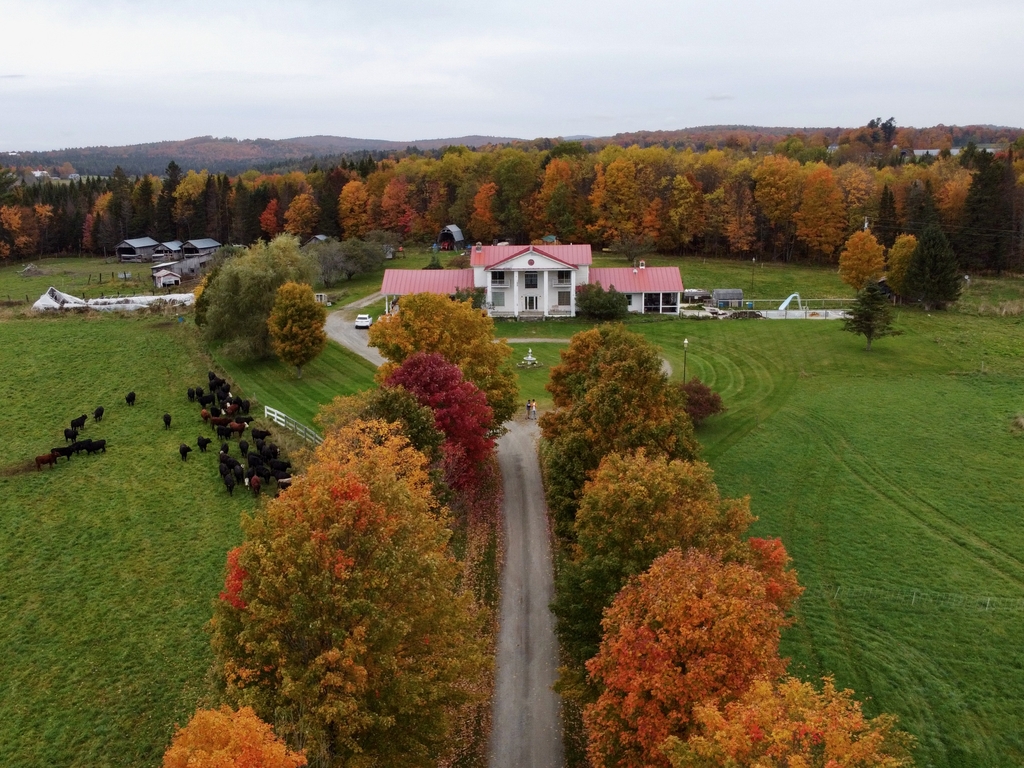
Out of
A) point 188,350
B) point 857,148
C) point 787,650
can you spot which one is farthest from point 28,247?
point 857,148

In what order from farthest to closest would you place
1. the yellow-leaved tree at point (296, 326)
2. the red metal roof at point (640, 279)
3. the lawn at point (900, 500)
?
the red metal roof at point (640, 279)
the yellow-leaved tree at point (296, 326)
the lawn at point (900, 500)

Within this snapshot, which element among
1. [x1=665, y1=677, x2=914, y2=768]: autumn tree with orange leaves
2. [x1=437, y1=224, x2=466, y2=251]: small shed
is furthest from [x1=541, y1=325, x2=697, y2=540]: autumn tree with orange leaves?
[x1=437, y1=224, x2=466, y2=251]: small shed

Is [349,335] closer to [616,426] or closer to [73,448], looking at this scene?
[73,448]

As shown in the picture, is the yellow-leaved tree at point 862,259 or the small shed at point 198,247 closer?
the yellow-leaved tree at point 862,259

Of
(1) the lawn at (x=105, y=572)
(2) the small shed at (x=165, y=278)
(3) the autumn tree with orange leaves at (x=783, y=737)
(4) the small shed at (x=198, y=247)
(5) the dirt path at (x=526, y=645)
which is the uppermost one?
(3) the autumn tree with orange leaves at (x=783, y=737)

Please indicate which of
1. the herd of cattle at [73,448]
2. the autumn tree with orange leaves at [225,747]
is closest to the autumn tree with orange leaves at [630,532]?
the autumn tree with orange leaves at [225,747]

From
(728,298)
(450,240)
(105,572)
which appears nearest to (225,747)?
(105,572)

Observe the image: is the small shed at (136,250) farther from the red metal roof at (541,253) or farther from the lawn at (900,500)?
the lawn at (900,500)
